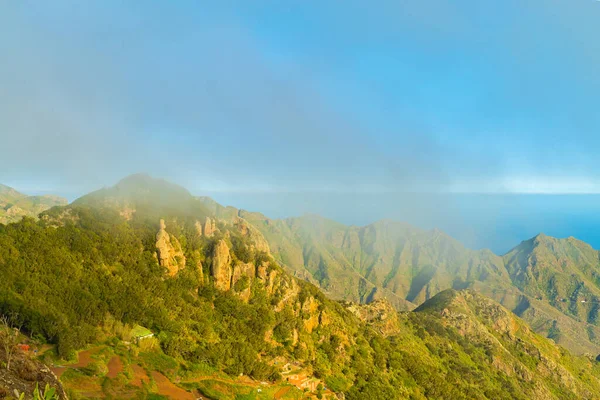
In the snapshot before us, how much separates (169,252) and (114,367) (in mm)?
20002

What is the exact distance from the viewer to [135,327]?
3591 cm

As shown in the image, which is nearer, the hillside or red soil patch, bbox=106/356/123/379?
the hillside

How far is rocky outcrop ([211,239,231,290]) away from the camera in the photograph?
50500 mm

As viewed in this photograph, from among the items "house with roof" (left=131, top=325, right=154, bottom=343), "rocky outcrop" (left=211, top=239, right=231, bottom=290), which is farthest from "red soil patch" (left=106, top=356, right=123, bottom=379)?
"rocky outcrop" (left=211, top=239, right=231, bottom=290)

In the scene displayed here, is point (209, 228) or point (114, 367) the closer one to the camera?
point (114, 367)

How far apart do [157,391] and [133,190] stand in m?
38.1

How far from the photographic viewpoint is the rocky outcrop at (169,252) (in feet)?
154

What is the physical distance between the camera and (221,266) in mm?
50906

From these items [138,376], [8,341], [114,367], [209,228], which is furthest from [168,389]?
[209,228]

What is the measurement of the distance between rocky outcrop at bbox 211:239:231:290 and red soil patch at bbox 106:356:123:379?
20.3 meters

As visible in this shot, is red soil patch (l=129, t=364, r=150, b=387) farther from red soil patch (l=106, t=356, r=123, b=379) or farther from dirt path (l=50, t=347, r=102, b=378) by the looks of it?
dirt path (l=50, t=347, r=102, b=378)

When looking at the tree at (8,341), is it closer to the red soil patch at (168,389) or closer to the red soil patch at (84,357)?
the red soil patch at (84,357)

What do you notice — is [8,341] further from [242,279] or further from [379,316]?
[379,316]

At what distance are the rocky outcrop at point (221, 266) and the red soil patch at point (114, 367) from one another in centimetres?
2029
